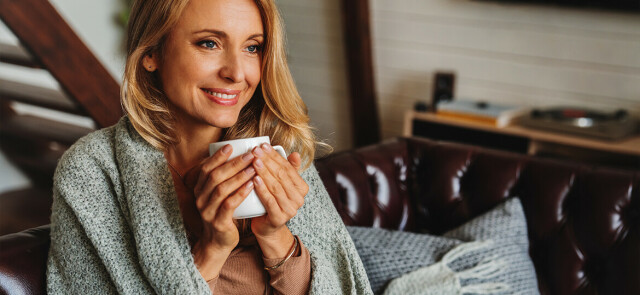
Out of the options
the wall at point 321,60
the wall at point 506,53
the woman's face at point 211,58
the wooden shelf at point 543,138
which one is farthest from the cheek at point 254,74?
the wall at point 321,60

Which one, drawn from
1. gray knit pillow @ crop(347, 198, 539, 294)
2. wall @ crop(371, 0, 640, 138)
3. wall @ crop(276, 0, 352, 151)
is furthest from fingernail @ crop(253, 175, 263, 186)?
wall @ crop(276, 0, 352, 151)

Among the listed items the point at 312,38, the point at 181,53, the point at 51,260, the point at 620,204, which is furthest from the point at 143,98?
the point at 312,38

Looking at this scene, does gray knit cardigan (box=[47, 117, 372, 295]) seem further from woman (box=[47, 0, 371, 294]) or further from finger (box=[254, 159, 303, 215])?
finger (box=[254, 159, 303, 215])

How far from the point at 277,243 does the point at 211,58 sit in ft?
1.18

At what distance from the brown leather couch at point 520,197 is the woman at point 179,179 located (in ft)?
1.65

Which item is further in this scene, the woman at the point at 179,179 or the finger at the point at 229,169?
the woman at the point at 179,179

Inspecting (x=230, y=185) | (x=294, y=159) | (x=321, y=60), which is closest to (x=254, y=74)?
(x=294, y=159)

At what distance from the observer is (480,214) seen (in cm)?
182

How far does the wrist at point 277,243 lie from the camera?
3.86 ft

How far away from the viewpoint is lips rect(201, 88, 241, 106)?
119cm

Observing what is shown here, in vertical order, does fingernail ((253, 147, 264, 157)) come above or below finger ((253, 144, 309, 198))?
above

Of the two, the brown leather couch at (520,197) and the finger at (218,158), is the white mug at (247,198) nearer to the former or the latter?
the finger at (218,158)

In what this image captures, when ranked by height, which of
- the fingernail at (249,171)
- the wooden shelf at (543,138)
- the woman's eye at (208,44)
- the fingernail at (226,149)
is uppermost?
the woman's eye at (208,44)

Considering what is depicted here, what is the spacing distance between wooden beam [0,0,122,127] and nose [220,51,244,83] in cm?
134
